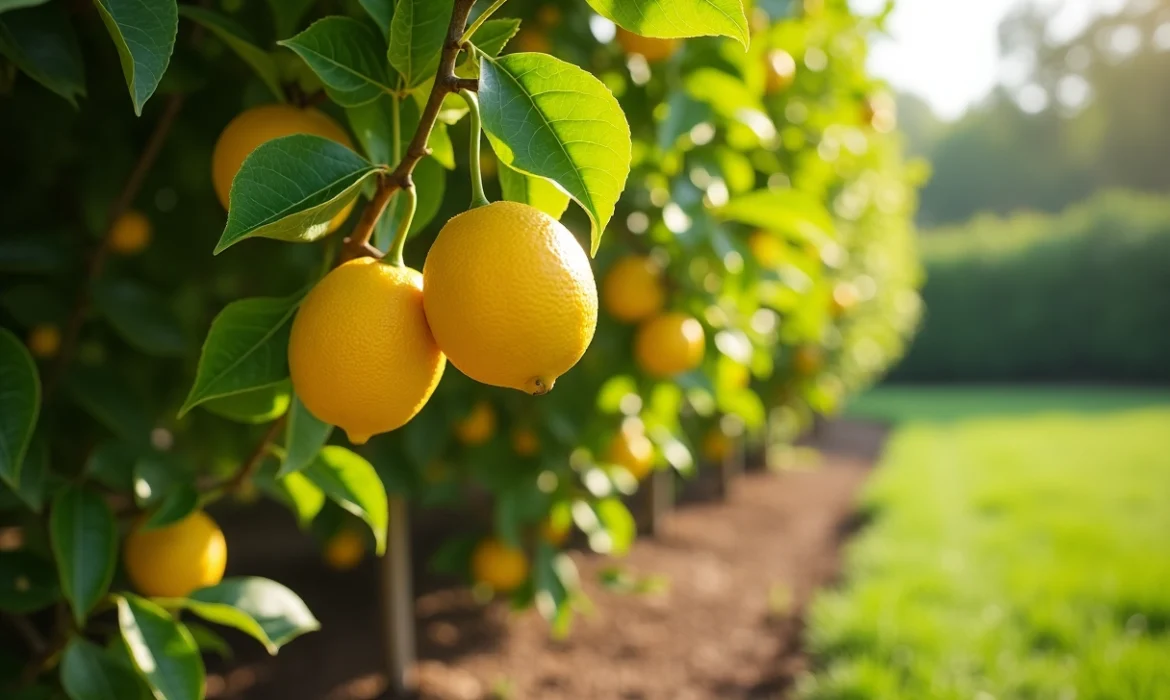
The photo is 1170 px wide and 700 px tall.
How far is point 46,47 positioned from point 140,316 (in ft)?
1.69

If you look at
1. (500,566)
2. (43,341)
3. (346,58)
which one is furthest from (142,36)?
(500,566)

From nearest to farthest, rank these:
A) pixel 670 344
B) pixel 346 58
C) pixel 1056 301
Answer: pixel 346 58, pixel 670 344, pixel 1056 301

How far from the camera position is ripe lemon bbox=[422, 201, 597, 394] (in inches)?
24.1

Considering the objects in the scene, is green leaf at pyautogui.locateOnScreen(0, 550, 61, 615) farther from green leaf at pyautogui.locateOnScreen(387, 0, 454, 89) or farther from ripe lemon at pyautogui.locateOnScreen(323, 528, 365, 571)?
ripe lemon at pyautogui.locateOnScreen(323, 528, 365, 571)

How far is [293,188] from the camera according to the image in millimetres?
645

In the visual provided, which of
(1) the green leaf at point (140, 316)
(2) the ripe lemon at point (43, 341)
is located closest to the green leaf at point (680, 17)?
(1) the green leaf at point (140, 316)

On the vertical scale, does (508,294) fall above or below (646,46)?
below

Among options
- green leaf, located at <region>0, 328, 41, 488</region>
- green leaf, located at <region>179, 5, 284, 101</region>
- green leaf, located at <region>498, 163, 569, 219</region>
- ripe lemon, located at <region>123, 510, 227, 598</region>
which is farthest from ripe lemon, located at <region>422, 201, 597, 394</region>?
ripe lemon, located at <region>123, 510, 227, 598</region>

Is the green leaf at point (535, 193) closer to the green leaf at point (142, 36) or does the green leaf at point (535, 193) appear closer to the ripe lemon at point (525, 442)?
the green leaf at point (142, 36)

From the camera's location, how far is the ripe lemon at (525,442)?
2.13m

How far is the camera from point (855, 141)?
3.03 meters

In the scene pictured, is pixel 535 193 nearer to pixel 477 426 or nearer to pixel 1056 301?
pixel 477 426

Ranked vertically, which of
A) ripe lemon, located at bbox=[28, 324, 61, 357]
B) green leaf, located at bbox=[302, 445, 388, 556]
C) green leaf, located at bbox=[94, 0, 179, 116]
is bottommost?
ripe lemon, located at bbox=[28, 324, 61, 357]

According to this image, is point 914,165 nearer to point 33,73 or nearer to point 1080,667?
point 1080,667
